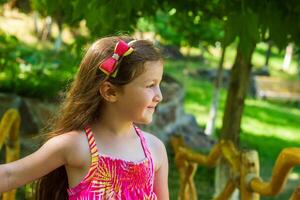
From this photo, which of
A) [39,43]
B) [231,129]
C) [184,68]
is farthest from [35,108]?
[39,43]

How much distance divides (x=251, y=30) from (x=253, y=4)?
30 cm

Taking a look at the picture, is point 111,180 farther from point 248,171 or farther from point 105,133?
point 248,171

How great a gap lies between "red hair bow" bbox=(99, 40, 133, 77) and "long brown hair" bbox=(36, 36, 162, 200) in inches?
0.6

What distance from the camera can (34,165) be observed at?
1.64m

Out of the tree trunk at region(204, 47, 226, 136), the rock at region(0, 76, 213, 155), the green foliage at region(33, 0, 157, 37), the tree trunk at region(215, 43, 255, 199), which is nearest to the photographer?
the green foliage at region(33, 0, 157, 37)

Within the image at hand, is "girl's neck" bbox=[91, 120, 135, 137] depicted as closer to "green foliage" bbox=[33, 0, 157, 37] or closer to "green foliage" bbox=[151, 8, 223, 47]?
"green foliage" bbox=[33, 0, 157, 37]

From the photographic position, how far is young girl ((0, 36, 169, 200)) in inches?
65.4

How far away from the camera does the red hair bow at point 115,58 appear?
1.66m

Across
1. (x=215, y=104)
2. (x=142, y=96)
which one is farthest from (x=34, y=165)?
(x=215, y=104)

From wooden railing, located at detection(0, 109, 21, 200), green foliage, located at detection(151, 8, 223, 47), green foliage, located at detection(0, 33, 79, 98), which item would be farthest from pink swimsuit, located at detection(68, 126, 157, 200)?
green foliage, located at detection(0, 33, 79, 98)

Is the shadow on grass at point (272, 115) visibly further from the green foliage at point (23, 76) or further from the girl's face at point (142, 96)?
the girl's face at point (142, 96)

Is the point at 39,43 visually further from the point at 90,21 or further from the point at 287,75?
the point at 90,21

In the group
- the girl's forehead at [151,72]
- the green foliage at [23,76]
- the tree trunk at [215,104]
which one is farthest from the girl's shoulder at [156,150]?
the tree trunk at [215,104]

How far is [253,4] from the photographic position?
2.39 m
